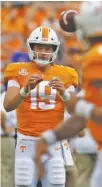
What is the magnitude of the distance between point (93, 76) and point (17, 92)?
4.51ft

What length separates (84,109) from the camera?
3.22 metres

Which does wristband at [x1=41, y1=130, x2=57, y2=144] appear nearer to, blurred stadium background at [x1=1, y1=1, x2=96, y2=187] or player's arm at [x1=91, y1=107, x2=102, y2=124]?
player's arm at [x1=91, y1=107, x2=102, y2=124]

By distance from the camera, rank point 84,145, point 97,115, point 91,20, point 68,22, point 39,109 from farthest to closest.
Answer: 1. point 84,145
2. point 39,109
3. point 68,22
4. point 91,20
5. point 97,115

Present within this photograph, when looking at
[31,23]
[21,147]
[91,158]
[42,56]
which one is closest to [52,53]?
[42,56]

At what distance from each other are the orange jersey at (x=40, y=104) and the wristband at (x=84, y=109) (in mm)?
1402

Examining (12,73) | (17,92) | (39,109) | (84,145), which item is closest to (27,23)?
(84,145)

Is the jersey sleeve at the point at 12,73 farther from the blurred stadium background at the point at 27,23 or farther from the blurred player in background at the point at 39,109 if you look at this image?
the blurred stadium background at the point at 27,23

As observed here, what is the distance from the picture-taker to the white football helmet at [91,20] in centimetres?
327

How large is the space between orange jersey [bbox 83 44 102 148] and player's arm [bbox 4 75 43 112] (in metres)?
0.99

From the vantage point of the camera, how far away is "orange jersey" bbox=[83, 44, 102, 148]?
3.21 metres

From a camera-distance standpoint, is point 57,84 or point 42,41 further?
point 42,41

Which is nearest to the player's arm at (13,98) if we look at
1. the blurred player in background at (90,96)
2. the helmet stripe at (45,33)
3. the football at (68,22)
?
the helmet stripe at (45,33)

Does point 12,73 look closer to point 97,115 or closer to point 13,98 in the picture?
point 13,98

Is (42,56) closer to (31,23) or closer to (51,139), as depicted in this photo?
(51,139)
